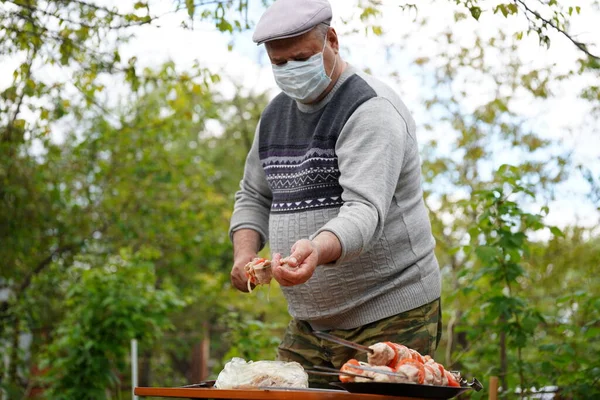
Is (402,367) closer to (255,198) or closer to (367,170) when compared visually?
(367,170)

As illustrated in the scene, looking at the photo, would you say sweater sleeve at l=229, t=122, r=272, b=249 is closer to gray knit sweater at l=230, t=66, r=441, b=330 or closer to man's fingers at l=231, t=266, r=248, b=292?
gray knit sweater at l=230, t=66, r=441, b=330

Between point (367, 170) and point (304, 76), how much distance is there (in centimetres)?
53

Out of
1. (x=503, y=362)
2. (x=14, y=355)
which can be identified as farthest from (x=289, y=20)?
(x=14, y=355)

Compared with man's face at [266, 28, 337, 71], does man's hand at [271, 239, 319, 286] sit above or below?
below

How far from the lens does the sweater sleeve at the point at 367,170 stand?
2.41 metres

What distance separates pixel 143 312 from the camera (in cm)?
792

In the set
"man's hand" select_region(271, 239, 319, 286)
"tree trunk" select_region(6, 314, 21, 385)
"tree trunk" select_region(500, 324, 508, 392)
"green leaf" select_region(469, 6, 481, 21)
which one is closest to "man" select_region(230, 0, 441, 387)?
"man's hand" select_region(271, 239, 319, 286)

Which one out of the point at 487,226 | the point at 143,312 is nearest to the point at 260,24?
the point at 487,226

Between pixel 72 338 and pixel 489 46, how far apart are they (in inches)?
225

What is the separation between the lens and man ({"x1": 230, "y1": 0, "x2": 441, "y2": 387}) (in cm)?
281

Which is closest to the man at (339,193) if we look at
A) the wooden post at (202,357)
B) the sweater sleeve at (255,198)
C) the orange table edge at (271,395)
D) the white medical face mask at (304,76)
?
the white medical face mask at (304,76)

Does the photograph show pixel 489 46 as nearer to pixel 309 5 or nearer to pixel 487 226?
pixel 487 226

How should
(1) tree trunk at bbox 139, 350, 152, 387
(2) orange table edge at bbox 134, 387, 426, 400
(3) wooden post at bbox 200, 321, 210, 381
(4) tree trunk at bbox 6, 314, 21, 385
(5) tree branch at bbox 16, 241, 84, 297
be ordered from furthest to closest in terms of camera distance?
(3) wooden post at bbox 200, 321, 210, 381 → (1) tree trunk at bbox 139, 350, 152, 387 → (5) tree branch at bbox 16, 241, 84, 297 → (4) tree trunk at bbox 6, 314, 21, 385 → (2) orange table edge at bbox 134, 387, 426, 400

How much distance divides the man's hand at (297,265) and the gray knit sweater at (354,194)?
36cm
